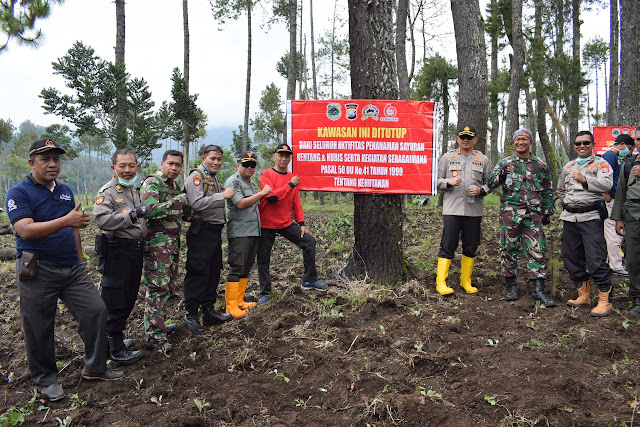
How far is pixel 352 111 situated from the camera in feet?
16.9

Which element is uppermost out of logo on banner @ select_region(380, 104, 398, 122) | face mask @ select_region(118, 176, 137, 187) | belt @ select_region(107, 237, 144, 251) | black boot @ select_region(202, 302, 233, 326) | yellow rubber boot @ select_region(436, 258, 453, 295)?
logo on banner @ select_region(380, 104, 398, 122)

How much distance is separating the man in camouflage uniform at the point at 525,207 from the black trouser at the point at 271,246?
2.34 m

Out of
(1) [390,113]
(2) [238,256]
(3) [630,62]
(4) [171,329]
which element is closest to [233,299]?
(2) [238,256]

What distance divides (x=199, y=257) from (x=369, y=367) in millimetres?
2073

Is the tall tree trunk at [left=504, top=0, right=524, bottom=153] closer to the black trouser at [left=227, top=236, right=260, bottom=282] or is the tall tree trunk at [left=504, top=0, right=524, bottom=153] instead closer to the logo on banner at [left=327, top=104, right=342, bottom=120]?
the logo on banner at [left=327, top=104, right=342, bottom=120]

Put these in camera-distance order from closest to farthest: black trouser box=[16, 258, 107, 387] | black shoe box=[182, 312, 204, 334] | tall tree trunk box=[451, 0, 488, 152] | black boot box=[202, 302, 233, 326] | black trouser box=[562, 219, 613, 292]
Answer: black trouser box=[16, 258, 107, 387] < black shoe box=[182, 312, 204, 334] < black trouser box=[562, 219, 613, 292] < black boot box=[202, 302, 233, 326] < tall tree trunk box=[451, 0, 488, 152]

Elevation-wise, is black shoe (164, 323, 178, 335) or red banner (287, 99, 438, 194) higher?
red banner (287, 99, 438, 194)

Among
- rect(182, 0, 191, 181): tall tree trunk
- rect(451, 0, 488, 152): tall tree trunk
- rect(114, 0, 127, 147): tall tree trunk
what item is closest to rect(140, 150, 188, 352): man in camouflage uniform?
rect(451, 0, 488, 152): tall tree trunk

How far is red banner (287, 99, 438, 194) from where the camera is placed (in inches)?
203

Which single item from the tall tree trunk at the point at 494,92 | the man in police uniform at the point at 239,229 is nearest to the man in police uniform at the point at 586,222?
the man in police uniform at the point at 239,229

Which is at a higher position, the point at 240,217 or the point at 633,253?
the point at 240,217

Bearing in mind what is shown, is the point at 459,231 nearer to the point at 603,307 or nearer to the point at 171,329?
Answer: the point at 603,307

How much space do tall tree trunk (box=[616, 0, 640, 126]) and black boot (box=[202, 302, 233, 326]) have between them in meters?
8.35

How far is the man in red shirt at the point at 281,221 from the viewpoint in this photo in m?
5.09
